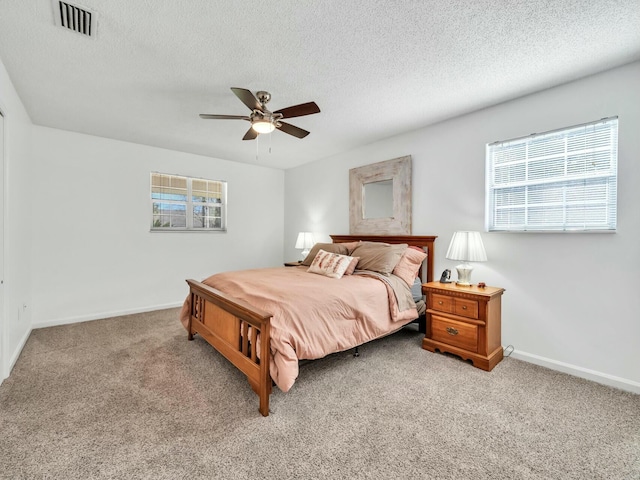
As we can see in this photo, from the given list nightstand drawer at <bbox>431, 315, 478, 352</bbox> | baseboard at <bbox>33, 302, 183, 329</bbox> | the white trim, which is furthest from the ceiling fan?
baseboard at <bbox>33, 302, 183, 329</bbox>

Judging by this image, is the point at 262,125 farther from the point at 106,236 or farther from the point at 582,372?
the point at 582,372

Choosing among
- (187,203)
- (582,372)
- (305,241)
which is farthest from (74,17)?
(582,372)

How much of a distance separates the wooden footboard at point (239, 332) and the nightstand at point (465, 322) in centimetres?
183

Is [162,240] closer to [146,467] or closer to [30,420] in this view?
[30,420]

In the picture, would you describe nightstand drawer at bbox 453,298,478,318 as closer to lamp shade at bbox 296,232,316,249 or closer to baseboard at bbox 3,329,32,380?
lamp shade at bbox 296,232,316,249

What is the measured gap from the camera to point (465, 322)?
2.80m

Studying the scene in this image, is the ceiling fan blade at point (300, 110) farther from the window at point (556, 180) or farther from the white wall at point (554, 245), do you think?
the window at point (556, 180)

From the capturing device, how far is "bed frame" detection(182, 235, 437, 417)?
2004 millimetres

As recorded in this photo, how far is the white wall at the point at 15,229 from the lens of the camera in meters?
2.48

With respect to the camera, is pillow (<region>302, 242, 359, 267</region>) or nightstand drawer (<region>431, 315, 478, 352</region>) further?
pillow (<region>302, 242, 359, 267</region>)

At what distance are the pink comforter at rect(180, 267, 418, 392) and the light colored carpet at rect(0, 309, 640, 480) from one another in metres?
0.33

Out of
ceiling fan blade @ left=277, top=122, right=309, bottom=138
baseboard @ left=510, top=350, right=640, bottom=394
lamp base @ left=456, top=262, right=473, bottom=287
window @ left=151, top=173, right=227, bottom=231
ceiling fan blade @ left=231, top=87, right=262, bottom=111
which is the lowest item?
baseboard @ left=510, top=350, right=640, bottom=394

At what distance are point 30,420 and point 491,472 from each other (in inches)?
108

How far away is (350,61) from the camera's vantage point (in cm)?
232
